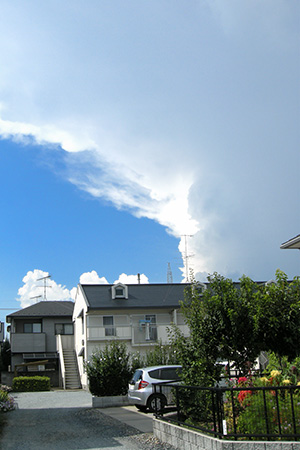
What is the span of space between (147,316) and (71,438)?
19.7 meters

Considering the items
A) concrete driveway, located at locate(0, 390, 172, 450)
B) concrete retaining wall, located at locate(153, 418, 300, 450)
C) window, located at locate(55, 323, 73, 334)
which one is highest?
window, located at locate(55, 323, 73, 334)

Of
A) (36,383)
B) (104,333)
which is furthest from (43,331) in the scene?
(104,333)

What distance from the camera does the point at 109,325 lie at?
29.6 m

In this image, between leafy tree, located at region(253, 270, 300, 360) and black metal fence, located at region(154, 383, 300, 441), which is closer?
black metal fence, located at region(154, 383, 300, 441)

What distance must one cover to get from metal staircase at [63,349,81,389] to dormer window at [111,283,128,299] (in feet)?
21.5

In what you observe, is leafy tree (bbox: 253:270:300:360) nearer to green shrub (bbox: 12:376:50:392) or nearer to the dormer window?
the dormer window

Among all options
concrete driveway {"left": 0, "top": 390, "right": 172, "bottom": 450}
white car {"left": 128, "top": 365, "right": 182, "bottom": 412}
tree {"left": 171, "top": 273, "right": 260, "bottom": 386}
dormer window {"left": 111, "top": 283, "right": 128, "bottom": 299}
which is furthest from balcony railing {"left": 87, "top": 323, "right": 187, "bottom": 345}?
tree {"left": 171, "top": 273, "right": 260, "bottom": 386}

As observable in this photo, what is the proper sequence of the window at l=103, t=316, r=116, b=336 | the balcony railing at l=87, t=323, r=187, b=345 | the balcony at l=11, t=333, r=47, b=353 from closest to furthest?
the balcony railing at l=87, t=323, r=187, b=345 → the window at l=103, t=316, r=116, b=336 → the balcony at l=11, t=333, r=47, b=353

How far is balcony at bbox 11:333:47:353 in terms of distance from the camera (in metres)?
35.5

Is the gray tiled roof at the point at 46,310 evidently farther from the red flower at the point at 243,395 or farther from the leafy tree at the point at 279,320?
the red flower at the point at 243,395

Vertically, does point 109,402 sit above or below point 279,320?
below

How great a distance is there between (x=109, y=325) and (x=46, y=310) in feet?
39.8

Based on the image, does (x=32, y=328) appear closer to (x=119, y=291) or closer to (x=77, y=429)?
(x=119, y=291)

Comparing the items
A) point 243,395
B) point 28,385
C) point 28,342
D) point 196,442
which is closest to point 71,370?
point 28,385
